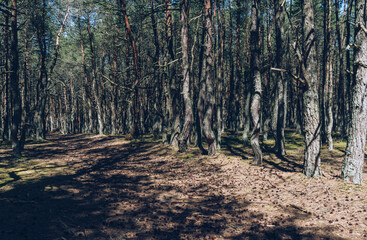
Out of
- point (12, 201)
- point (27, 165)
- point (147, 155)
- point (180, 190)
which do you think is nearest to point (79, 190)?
point (12, 201)

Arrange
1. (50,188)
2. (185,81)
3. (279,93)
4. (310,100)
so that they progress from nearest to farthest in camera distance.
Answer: (50,188) → (310,100) → (185,81) → (279,93)

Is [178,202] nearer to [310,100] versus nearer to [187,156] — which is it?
[310,100]

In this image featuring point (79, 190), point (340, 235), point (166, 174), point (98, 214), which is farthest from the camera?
point (166, 174)

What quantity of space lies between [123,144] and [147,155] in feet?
15.5

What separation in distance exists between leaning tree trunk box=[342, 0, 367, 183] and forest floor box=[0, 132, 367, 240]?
915 millimetres

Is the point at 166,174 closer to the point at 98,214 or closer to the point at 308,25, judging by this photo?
the point at 98,214

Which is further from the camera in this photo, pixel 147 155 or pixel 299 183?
pixel 147 155

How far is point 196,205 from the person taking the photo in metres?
7.82

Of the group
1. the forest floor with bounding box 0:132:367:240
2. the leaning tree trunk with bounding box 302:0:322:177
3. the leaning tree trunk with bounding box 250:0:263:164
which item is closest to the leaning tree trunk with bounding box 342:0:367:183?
the forest floor with bounding box 0:132:367:240

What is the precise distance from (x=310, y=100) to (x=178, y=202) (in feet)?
20.7

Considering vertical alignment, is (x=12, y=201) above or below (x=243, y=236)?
above

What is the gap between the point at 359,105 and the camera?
27.1 feet

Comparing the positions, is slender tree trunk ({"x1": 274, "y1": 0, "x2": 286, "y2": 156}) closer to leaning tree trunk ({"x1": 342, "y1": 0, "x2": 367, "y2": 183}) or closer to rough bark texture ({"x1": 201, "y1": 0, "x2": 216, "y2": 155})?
rough bark texture ({"x1": 201, "y1": 0, "x2": 216, "y2": 155})

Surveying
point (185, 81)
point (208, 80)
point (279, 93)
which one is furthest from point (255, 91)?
point (279, 93)
